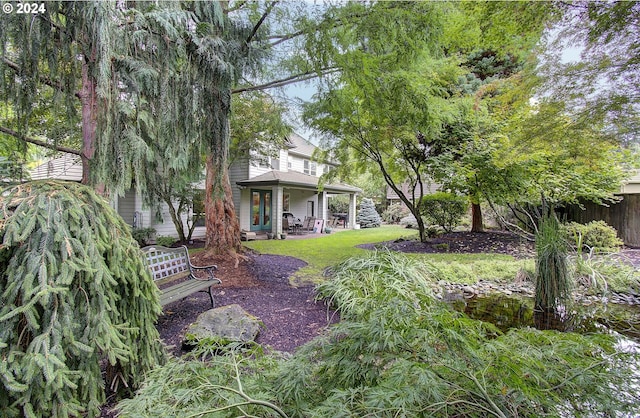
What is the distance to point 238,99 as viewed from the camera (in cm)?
930

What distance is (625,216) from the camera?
10.6 meters

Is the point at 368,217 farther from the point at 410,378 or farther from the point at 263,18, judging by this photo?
the point at 410,378

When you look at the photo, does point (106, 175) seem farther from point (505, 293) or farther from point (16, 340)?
point (505, 293)

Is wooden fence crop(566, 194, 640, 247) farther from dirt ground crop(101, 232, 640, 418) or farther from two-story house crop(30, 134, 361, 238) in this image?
two-story house crop(30, 134, 361, 238)

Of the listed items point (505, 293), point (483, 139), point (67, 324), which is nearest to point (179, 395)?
point (67, 324)

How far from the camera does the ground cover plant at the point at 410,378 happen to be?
1.12 m

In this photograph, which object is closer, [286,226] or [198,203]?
[198,203]

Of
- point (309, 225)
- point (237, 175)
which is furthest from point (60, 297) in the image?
point (309, 225)

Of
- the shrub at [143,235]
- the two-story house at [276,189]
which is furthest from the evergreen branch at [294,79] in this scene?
the shrub at [143,235]

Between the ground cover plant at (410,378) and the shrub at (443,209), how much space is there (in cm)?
1099

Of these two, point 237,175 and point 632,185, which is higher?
point 237,175

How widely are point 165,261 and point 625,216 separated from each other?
1420cm

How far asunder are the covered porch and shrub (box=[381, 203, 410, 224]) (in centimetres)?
597

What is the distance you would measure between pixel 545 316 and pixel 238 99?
352 inches
